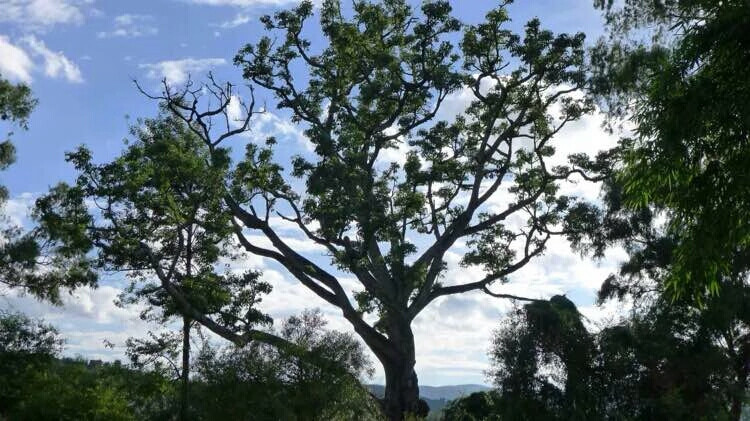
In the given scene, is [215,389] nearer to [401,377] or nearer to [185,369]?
[185,369]

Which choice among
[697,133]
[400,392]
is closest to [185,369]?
[400,392]

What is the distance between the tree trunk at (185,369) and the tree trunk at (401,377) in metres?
7.69

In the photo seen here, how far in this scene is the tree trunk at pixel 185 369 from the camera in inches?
850

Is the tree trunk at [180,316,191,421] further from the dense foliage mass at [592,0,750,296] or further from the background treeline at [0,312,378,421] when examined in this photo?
the dense foliage mass at [592,0,750,296]

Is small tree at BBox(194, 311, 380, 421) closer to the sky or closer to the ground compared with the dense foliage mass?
closer to the ground

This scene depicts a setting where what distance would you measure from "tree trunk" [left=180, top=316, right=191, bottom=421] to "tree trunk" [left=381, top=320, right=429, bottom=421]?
7688 millimetres

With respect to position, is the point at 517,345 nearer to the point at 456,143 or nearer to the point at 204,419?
the point at 456,143

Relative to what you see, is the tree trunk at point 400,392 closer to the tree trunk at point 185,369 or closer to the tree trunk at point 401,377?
the tree trunk at point 401,377

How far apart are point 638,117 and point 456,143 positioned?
17326 millimetres

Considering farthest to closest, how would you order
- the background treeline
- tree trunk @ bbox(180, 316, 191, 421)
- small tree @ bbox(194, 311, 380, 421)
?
1. tree trunk @ bbox(180, 316, 191, 421)
2. small tree @ bbox(194, 311, 380, 421)
3. the background treeline

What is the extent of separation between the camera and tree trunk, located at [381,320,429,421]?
2711 cm

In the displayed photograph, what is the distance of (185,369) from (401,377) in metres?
8.46

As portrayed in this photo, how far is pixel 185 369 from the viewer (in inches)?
894

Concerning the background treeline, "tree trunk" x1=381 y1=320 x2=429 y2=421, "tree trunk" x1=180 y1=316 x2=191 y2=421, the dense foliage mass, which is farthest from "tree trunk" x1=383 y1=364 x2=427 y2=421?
the dense foliage mass
